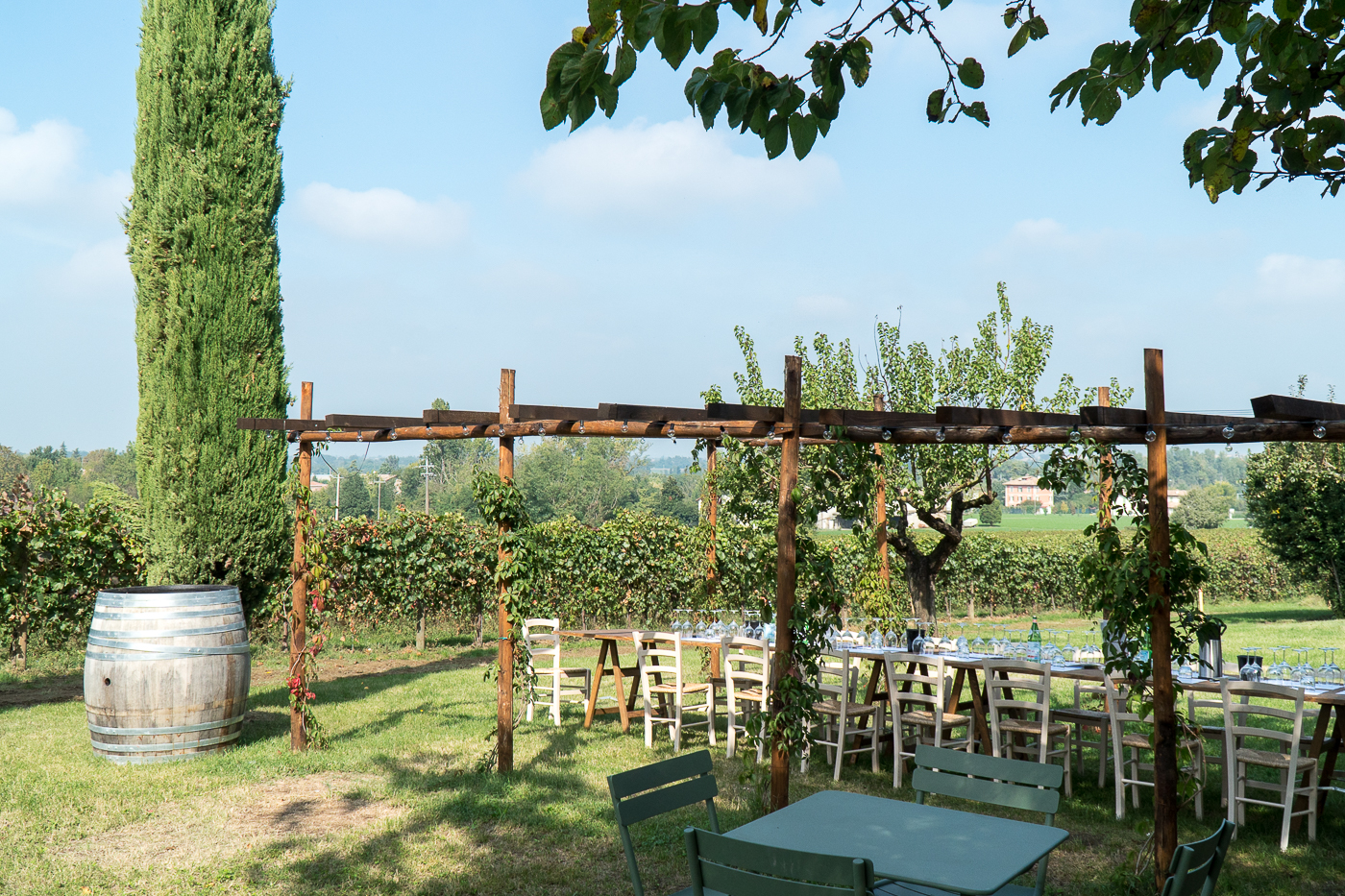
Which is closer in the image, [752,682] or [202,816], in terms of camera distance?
[202,816]

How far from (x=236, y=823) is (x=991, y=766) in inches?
158

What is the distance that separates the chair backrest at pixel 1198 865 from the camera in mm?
2377

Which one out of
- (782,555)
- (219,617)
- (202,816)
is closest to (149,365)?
(219,617)

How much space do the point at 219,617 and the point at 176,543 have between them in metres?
2.89

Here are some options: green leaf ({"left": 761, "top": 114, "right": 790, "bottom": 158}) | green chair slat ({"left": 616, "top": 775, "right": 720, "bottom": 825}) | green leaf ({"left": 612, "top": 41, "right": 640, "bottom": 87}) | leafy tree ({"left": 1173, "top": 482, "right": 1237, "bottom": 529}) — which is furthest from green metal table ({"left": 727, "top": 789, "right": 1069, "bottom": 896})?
leafy tree ({"left": 1173, "top": 482, "right": 1237, "bottom": 529})

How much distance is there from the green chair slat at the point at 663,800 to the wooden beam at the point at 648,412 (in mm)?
2151

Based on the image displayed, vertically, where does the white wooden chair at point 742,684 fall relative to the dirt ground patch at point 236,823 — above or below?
above

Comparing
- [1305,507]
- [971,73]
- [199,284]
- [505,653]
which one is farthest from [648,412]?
[1305,507]

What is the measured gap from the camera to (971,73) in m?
2.89

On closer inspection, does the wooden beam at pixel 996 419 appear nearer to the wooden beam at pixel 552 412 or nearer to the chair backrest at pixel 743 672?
the wooden beam at pixel 552 412

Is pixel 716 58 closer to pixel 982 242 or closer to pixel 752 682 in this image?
pixel 752 682

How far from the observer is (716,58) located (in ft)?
7.36

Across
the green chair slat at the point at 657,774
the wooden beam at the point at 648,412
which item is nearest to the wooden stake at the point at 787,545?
the wooden beam at the point at 648,412

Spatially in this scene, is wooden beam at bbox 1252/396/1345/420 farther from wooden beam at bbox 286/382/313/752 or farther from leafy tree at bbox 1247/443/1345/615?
leafy tree at bbox 1247/443/1345/615
